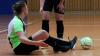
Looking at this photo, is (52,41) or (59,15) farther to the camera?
(59,15)

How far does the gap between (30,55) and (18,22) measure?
1.56 ft

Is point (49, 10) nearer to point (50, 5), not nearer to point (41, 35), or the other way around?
point (50, 5)

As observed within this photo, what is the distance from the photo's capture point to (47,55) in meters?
3.94

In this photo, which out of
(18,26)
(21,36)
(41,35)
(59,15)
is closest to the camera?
(21,36)

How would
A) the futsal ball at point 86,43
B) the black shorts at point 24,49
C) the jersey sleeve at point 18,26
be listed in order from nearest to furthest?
the jersey sleeve at point 18,26
the black shorts at point 24,49
the futsal ball at point 86,43

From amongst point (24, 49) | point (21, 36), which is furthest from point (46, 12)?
point (21, 36)

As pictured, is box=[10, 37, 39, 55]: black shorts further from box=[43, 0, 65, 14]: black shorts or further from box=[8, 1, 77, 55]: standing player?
box=[43, 0, 65, 14]: black shorts

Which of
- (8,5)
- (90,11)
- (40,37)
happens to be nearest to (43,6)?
(40,37)

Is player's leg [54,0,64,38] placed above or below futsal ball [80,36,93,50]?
above

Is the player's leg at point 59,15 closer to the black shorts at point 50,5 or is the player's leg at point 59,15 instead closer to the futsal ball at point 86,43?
the black shorts at point 50,5

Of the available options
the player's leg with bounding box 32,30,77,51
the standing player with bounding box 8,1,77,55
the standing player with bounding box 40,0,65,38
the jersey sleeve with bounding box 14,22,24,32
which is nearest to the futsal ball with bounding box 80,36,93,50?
the player's leg with bounding box 32,30,77,51

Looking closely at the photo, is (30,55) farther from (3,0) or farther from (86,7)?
(86,7)

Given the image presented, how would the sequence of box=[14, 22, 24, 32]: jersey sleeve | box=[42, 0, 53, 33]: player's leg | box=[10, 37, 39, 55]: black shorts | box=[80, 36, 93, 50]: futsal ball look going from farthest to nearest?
box=[42, 0, 53, 33]: player's leg, box=[80, 36, 93, 50]: futsal ball, box=[10, 37, 39, 55]: black shorts, box=[14, 22, 24, 32]: jersey sleeve

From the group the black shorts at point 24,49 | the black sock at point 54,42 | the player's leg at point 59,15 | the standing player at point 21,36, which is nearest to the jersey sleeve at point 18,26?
the standing player at point 21,36
